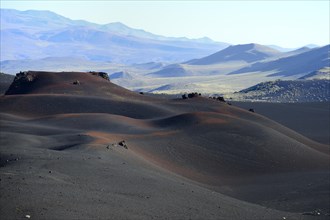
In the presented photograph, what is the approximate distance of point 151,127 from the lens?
3681 centimetres

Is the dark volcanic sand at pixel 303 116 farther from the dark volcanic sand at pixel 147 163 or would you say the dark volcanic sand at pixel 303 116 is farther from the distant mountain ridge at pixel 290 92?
the distant mountain ridge at pixel 290 92

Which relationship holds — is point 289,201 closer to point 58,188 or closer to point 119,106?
point 58,188

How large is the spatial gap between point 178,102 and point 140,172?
2682 cm

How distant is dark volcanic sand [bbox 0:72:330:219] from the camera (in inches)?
640

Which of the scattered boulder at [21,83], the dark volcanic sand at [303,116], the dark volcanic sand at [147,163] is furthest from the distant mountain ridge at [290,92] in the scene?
the dark volcanic sand at [147,163]

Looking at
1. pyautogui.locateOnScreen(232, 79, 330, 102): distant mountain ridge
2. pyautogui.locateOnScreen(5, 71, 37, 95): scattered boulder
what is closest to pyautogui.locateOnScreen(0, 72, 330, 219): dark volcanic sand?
pyautogui.locateOnScreen(5, 71, 37, 95): scattered boulder

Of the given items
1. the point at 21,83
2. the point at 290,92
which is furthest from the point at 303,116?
the point at 290,92

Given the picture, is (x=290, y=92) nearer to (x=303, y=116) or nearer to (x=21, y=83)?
(x=303, y=116)

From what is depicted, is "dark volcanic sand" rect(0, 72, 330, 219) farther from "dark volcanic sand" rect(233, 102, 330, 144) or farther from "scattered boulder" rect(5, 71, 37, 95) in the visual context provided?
"dark volcanic sand" rect(233, 102, 330, 144)

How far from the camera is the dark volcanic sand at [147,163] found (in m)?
16.2

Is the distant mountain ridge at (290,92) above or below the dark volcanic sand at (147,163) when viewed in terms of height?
above

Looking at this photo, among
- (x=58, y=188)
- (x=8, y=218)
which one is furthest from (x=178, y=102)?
(x=8, y=218)

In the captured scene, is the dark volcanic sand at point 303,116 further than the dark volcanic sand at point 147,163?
Yes

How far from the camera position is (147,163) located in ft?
85.1
